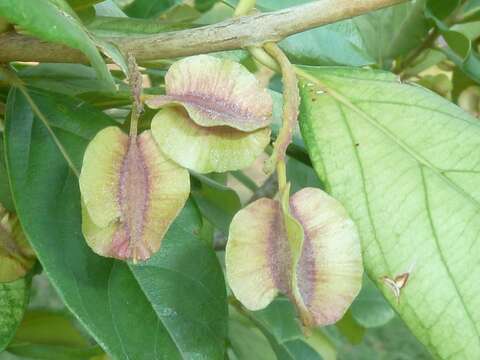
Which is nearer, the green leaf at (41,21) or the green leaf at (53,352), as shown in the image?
the green leaf at (41,21)

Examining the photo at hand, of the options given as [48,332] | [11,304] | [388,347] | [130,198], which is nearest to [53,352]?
[48,332]

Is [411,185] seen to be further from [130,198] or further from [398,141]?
[130,198]

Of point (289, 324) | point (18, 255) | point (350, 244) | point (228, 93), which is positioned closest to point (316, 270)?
point (350, 244)

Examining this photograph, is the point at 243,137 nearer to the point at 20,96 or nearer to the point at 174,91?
the point at 174,91

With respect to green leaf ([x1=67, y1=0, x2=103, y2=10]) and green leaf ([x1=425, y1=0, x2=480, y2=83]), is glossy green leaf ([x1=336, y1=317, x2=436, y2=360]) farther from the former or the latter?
green leaf ([x1=67, y1=0, x2=103, y2=10])

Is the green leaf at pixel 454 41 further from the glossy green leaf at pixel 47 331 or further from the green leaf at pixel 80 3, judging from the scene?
the glossy green leaf at pixel 47 331

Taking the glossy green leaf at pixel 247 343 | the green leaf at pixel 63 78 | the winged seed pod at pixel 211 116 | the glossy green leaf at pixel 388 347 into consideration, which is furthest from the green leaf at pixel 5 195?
the glossy green leaf at pixel 388 347
